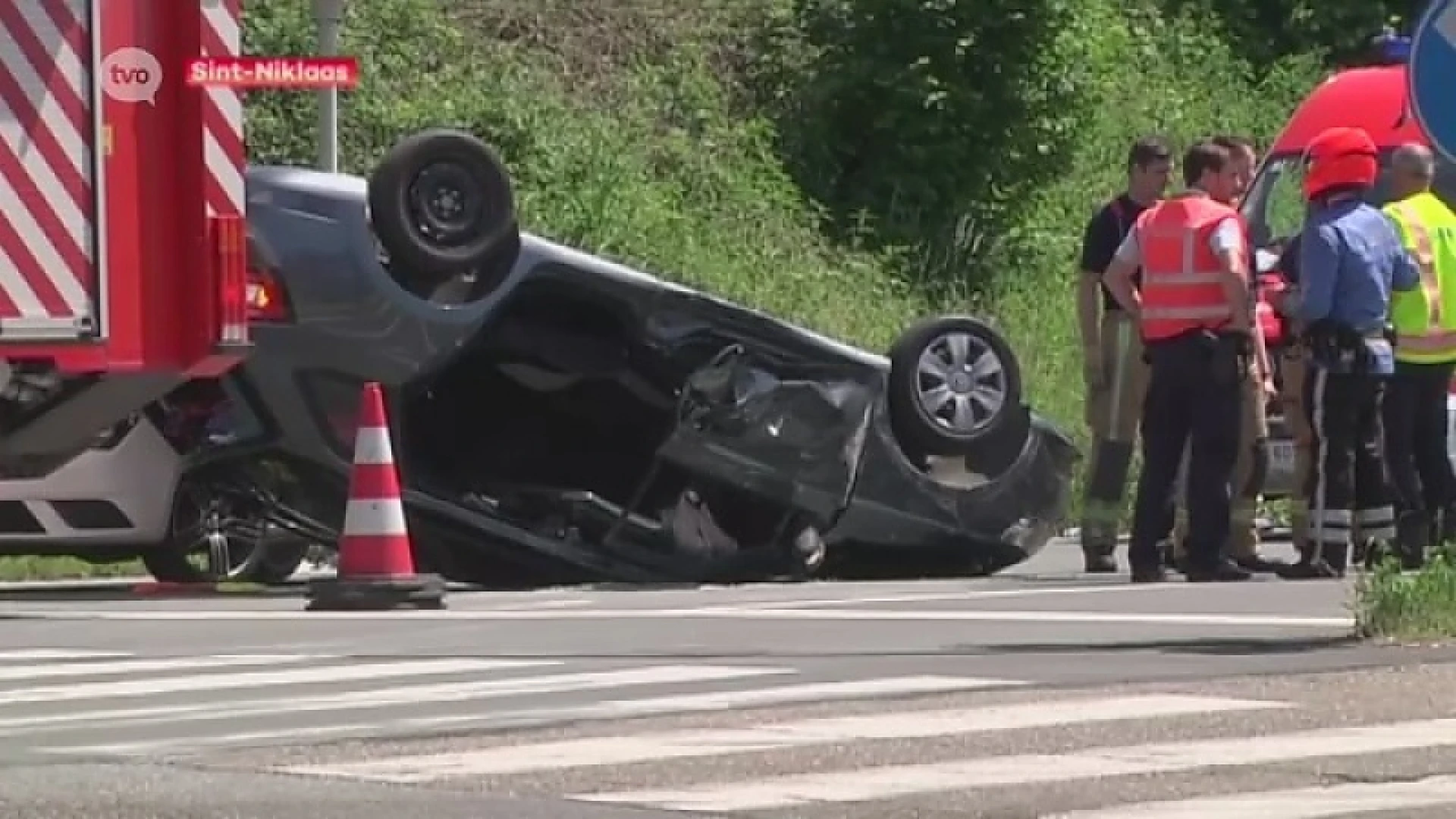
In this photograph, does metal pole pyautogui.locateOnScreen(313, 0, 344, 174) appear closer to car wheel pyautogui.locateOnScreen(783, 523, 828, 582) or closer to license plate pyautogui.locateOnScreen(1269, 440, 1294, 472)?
car wheel pyautogui.locateOnScreen(783, 523, 828, 582)

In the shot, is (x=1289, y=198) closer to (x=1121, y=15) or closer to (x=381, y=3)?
(x=381, y=3)

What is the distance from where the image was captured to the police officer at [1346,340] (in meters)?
15.5

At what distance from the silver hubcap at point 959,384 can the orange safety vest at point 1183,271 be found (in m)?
1.23

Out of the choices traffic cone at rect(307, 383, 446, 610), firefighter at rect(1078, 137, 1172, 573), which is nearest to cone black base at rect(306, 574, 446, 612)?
traffic cone at rect(307, 383, 446, 610)

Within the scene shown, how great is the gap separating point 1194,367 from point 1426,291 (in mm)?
1299

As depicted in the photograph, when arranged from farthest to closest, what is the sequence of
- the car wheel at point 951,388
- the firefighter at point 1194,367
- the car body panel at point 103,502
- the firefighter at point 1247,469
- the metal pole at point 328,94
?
the metal pole at point 328,94 → the car wheel at point 951,388 → the firefighter at point 1247,469 → the car body panel at point 103,502 → the firefighter at point 1194,367

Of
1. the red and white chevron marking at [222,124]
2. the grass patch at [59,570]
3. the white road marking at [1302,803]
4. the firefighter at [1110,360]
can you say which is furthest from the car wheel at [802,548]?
the white road marking at [1302,803]

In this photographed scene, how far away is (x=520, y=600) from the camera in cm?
1544

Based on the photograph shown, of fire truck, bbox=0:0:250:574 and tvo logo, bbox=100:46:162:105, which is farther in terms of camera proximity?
tvo logo, bbox=100:46:162:105

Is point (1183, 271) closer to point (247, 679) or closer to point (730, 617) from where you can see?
point (730, 617)

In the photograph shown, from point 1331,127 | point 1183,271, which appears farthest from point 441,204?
point 1331,127

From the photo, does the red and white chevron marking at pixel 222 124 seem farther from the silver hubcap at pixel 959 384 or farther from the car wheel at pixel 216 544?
the silver hubcap at pixel 959 384

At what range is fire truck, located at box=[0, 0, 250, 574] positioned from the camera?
14281 millimetres

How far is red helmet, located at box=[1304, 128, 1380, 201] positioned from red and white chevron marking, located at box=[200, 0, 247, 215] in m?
4.53
